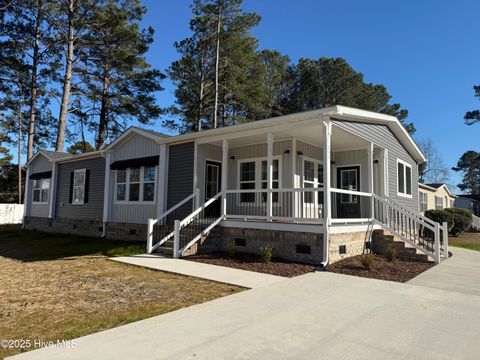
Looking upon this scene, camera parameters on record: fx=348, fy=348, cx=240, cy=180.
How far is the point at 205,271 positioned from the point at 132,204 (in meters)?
6.54

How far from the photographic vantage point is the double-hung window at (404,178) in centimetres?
1327

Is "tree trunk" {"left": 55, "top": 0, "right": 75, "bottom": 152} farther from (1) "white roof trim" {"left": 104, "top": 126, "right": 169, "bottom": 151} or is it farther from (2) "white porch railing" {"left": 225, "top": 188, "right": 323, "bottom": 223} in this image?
(2) "white porch railing" {"left": 225, "top": 188, "right": 323, "bottom": 223}

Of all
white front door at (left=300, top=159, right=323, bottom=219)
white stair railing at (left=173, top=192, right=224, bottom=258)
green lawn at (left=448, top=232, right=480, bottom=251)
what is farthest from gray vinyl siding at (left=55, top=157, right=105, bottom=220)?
green lawn at (left=448, top=232, right=480, bottom=251)

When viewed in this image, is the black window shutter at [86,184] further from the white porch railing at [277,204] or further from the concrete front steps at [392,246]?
the concrete front steps at [392,246]

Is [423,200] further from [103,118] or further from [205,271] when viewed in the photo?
[103,118]

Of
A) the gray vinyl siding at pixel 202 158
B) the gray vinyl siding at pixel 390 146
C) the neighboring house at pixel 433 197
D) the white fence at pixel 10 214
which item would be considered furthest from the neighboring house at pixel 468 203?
the white fence at pixel 10 214

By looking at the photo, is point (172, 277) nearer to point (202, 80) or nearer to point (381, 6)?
point (381, 6)

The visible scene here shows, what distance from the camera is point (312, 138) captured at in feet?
35.8

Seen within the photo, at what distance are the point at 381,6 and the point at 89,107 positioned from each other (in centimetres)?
2210

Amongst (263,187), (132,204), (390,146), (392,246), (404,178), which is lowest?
(392,246)

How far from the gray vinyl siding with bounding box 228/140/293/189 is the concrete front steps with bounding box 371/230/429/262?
2.92m

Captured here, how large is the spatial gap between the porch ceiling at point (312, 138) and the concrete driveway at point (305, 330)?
5014 mm

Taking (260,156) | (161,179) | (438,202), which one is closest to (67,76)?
(161,179)

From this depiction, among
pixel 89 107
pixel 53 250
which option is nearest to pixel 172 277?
pixel 53 250
